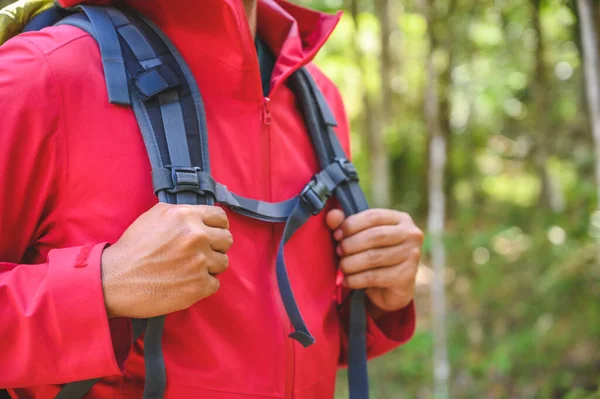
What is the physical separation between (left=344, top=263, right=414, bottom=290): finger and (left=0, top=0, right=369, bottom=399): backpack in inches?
9.5

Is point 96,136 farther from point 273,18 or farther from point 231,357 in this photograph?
point 273,18

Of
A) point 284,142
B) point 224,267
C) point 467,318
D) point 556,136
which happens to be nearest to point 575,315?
point 467,318

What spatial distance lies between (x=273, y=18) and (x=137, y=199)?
0.78m

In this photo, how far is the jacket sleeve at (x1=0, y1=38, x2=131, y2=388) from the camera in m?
1.12

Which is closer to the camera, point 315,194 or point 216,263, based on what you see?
point 216,263

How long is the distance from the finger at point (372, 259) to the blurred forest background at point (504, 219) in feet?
5.32

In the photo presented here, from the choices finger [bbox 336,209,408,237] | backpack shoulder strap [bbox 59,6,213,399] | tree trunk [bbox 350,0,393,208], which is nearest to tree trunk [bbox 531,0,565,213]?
tree trunk [bbox 350,0,393,208]

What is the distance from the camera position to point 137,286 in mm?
1147

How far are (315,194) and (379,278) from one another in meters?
0.30

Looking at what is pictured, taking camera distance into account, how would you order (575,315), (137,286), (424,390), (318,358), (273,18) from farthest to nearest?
(424,390) → (575,315) → (273,18) → (318,358) → (137,286)

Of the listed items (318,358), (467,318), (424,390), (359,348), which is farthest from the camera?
(467,318)

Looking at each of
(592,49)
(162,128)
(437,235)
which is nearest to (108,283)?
(162,128)

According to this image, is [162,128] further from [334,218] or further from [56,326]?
[334,218]

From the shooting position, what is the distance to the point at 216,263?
122 cm
